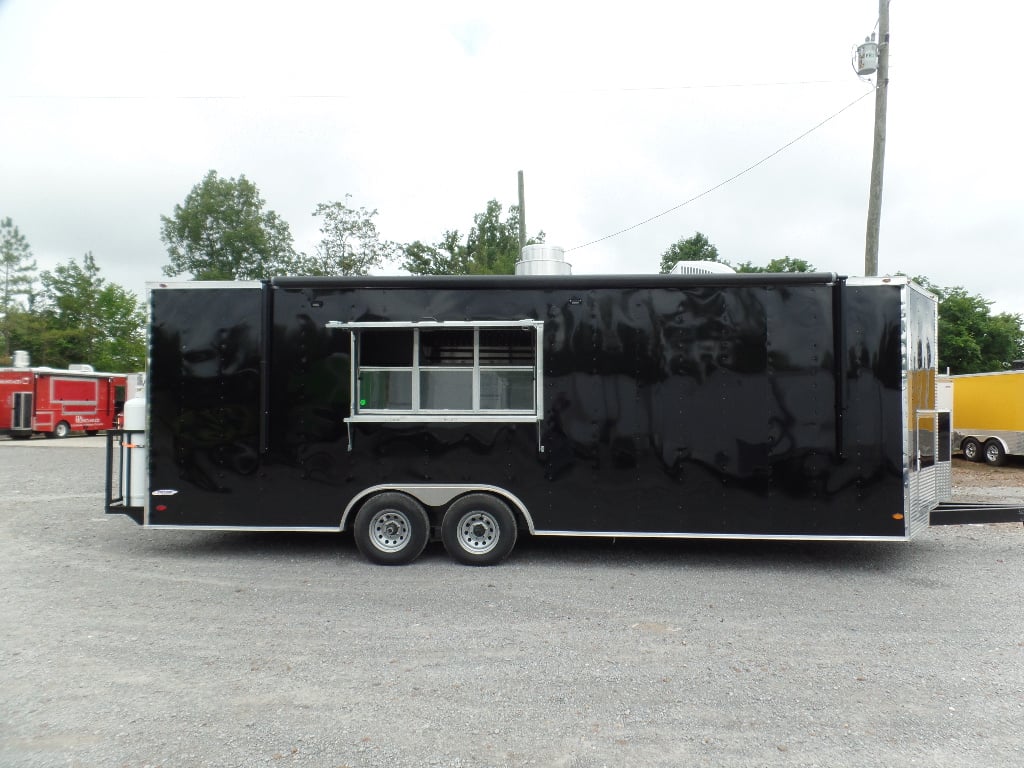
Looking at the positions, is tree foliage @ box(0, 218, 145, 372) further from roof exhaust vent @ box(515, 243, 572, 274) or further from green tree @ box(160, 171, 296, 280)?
roof exhaust vent @ box(515, 243, 572, 274)

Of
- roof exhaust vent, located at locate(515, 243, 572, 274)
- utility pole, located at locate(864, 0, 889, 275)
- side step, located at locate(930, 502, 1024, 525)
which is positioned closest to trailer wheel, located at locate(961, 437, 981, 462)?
utility pole, located at locate(864, 0, 889, 275)

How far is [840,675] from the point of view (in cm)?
427

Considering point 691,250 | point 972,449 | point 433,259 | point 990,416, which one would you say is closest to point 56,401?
point 433,259

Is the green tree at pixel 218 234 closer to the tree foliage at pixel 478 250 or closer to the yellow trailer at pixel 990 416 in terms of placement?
the tree foliage at pixel 478 250

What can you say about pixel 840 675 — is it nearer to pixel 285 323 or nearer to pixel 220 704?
pixel 220 704

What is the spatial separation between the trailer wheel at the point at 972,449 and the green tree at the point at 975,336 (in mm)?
19763

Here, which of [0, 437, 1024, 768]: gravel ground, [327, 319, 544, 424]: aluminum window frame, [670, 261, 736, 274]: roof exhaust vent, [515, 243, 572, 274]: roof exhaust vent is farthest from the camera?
[670, 261, 736, 274]: roof exhaust vent

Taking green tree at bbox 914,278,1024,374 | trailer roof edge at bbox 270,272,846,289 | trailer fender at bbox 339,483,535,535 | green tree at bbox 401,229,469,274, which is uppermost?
green tree at bbox 401,229,469,274

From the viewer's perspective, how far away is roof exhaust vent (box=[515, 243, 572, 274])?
24.4ft

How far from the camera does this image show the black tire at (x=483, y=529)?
6.79 meters

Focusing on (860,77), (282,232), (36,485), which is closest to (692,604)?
(860,77)

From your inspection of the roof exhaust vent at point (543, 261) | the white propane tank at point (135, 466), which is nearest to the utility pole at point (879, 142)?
the roof exhaust vent at point (543, 261)

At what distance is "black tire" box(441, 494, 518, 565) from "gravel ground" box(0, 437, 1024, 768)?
24 centimetres

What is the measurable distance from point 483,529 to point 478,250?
37.2 metres
